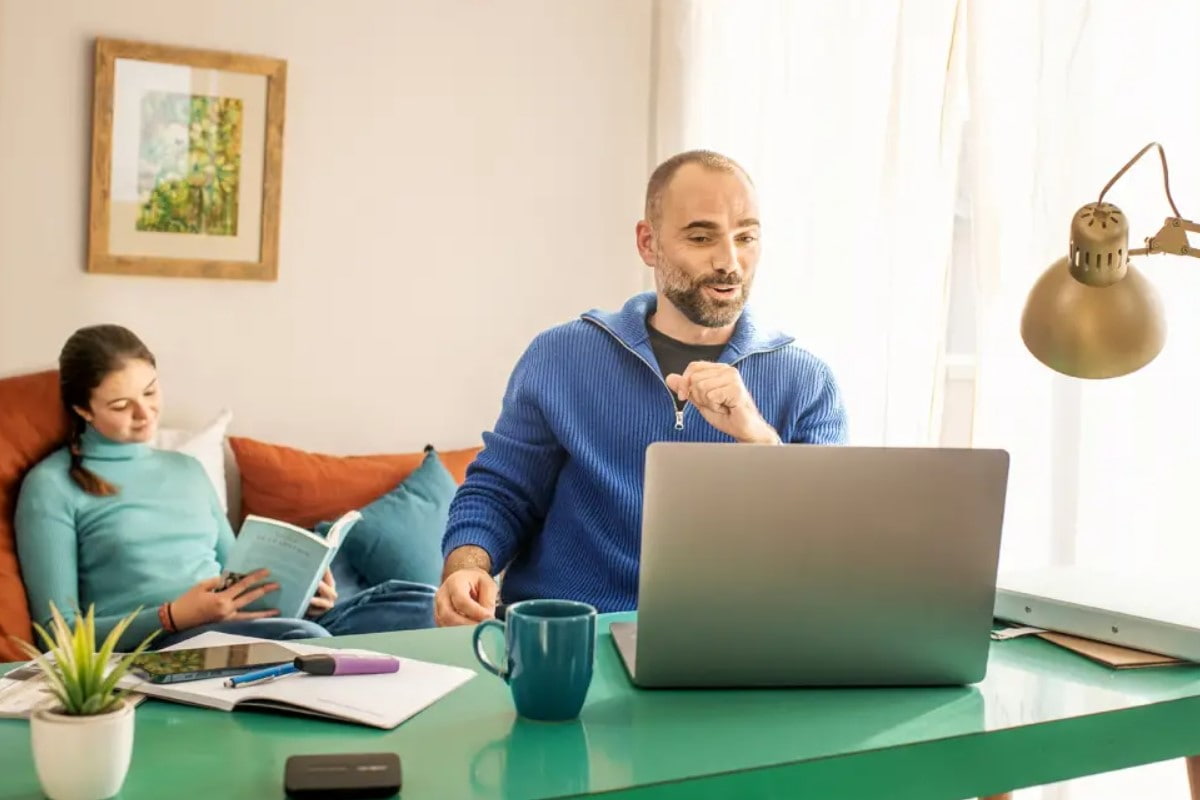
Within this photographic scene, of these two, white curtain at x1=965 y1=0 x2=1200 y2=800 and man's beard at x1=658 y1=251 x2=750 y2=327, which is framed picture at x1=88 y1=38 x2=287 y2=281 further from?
white curtain at x1=965 y1=0 x2=1200 y2=800

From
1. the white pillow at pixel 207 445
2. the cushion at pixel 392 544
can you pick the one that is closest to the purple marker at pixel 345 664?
the cushion at pixel 392 544

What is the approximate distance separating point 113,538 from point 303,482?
24.5 inches

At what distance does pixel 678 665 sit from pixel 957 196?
155 cm

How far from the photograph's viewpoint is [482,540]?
1851mm

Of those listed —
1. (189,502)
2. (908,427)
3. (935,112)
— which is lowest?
(189,502)

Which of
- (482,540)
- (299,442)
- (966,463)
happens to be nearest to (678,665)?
(966,463)

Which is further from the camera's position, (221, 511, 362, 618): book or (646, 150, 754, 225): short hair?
(221, 511, 362, 618): book

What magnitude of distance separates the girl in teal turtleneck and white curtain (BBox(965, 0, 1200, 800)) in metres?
1.25

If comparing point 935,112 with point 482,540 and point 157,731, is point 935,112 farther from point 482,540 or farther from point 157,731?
point 157,731

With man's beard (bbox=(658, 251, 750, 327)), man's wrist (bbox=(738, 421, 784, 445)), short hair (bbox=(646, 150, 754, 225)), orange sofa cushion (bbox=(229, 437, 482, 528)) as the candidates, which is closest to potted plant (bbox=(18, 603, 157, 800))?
man's wrist (bbox=(738, 421, 784, 445))

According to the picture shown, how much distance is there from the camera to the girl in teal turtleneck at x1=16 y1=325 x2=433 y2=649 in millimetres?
2305

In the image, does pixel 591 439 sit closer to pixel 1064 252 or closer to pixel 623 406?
pixel 623 406

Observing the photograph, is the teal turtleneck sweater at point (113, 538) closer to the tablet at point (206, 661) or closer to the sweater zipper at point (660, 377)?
the sweater zipper at point (660, 377)

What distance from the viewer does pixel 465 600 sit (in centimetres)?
155
